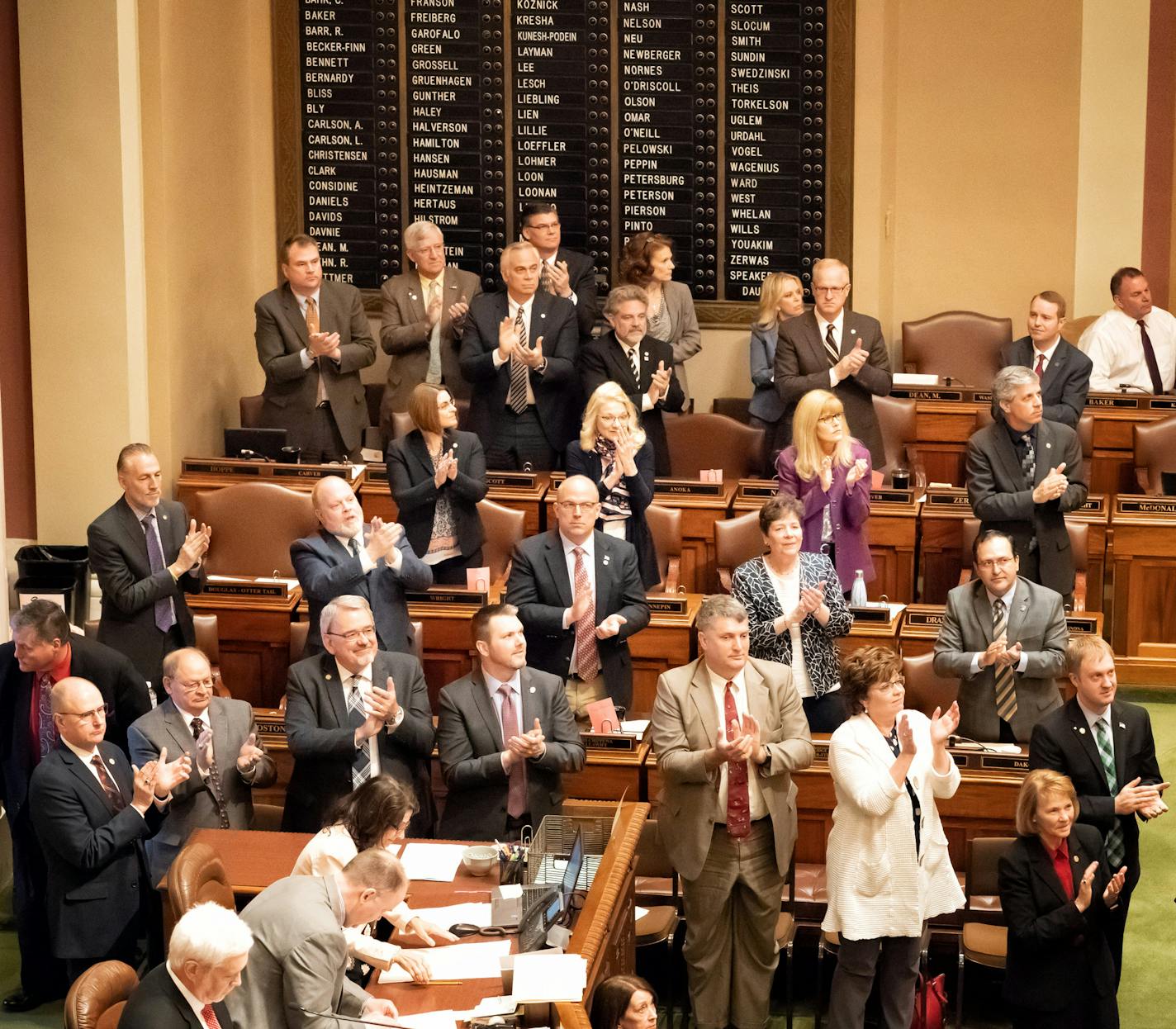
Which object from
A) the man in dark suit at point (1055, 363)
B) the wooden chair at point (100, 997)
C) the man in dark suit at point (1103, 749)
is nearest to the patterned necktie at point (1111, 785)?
the man in dark suit at point (1103, 749)

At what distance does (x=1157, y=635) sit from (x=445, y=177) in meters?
Answer: 4.29

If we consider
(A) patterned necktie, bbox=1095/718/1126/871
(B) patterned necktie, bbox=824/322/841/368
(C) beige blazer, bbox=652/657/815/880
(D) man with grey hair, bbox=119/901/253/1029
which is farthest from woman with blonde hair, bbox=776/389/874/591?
(D) man with grey hair, bbox=119/901/253/1029

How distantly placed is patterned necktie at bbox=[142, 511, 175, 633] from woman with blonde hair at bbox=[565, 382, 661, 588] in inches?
62.8

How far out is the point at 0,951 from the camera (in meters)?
6.73

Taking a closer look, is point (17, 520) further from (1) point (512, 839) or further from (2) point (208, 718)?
(1) point (512, 839)

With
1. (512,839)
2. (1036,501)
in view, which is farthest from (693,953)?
(1036,501)

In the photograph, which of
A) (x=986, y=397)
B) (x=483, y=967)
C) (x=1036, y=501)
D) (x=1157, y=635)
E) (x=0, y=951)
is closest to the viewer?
(x=483, y=967)

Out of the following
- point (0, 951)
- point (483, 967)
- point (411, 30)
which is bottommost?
point (0, 951)

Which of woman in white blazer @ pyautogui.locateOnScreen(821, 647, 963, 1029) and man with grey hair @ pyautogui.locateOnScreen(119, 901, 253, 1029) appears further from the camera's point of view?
woman in white blazer @ pyautogui.locateOnScreen(821, 647, 963, 1029)

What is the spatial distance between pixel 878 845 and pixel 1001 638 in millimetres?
1183

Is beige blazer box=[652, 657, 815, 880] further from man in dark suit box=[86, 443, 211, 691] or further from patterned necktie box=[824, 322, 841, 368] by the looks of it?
patterned necktie box=[824, 322, 841, 368]

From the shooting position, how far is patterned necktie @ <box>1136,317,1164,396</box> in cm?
921

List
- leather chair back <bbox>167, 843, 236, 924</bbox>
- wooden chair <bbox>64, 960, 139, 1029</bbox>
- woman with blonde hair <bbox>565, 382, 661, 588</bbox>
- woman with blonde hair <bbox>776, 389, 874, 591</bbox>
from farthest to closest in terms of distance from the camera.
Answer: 1. woman with blonde hair <bbox>565, 382, 661, 588</bbox>
2. woman with blonde hair <bbox>776, 389, 874, 591</bbox>
3. leather chair back <bbox>167, 843, 236, 924</bbox>
4. wooden chair <bbox>64, 960, 139, 1029</bbox>

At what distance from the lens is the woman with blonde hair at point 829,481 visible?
285 inches
